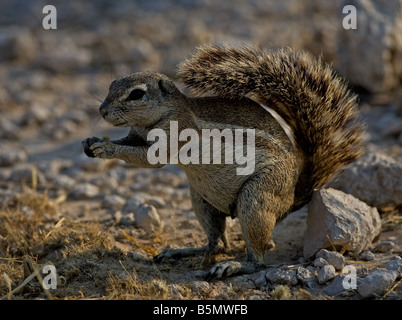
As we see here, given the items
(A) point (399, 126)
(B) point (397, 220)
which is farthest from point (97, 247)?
(A) point (399, 126)

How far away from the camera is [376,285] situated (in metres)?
3.65

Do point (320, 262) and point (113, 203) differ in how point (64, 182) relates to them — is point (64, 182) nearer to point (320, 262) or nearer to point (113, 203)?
point (113, 203)

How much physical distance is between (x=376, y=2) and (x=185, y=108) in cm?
483

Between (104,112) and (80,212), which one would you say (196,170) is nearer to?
(104,112)

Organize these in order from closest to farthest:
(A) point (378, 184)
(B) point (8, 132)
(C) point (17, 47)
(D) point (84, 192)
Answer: (A) point (378, 184), (D) point (84, 192), (B) point (8, 132), (C) point (17, 47)

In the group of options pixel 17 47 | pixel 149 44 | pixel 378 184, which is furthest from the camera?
pixel 149 44

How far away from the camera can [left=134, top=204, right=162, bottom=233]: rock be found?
5.17 metres

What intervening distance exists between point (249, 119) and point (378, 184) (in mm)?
1536

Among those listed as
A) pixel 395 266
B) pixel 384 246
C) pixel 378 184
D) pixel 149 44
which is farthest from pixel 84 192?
pixel 149 44

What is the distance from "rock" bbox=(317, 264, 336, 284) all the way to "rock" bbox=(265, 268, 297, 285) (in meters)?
0.17

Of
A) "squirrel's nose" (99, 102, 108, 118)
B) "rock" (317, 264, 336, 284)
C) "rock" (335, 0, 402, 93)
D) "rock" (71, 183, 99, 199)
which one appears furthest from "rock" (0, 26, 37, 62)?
"rock" (317, 264, 336, 284)

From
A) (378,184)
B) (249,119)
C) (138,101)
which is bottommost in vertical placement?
(378,184)
